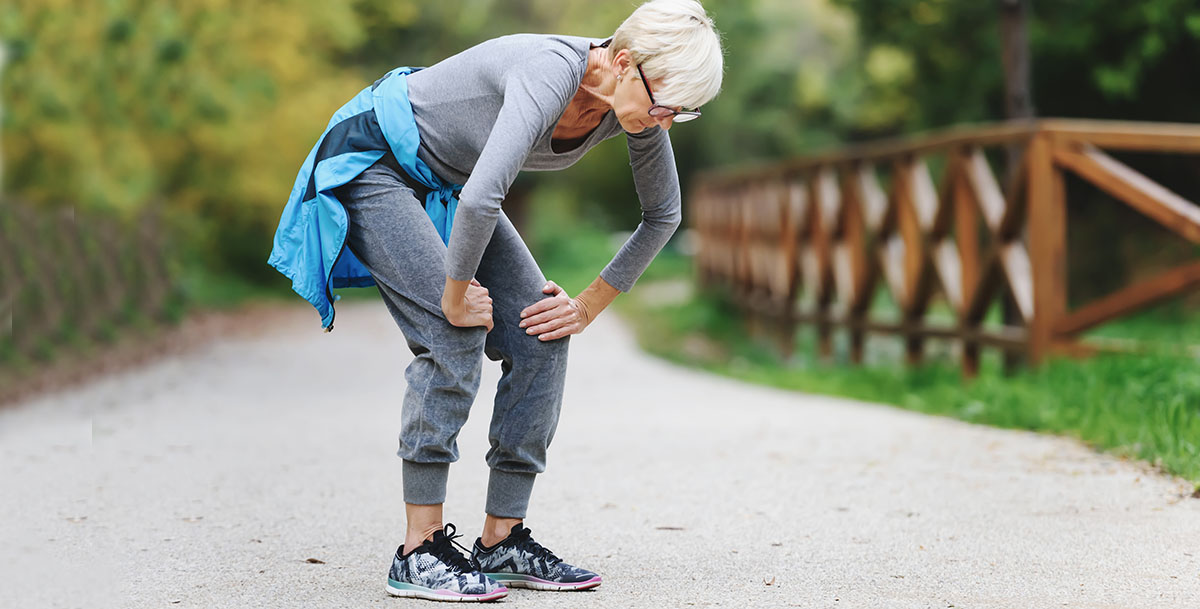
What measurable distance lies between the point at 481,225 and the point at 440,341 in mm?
398

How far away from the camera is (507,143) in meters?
2.95

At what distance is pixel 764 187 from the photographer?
587 inches

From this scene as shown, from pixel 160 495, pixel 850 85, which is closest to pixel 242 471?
pixel 160 495

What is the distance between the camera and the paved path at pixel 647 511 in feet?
11.0

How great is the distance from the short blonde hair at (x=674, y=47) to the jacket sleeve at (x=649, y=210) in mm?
343

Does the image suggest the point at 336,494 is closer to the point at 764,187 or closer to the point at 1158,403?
the point at 1158,403

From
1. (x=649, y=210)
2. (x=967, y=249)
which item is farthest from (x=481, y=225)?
(x=967, y=249)

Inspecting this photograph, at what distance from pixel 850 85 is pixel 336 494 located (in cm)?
2329

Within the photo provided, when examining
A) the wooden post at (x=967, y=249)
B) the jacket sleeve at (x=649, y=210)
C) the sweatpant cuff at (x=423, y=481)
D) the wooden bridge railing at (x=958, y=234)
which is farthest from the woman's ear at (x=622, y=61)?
the wooden post at (x=967, y=249)

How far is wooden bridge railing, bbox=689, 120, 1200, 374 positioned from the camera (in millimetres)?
7191

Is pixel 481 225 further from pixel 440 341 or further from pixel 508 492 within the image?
pixel 508 492

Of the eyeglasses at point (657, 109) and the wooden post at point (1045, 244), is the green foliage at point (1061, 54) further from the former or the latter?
the eyeglasses at point (657, 109)

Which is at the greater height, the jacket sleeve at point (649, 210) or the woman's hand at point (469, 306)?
the jacket sleeve at point (649, 210)

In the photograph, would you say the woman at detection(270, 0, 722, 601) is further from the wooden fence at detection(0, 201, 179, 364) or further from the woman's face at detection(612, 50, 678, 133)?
the wooden fence at detection(0, 201, 179, 364)
